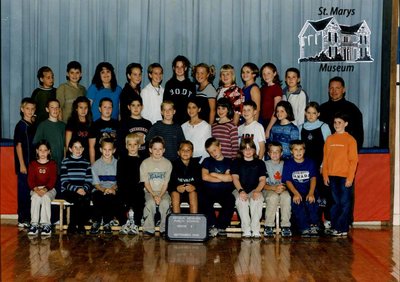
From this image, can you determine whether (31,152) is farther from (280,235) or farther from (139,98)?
(280,235)

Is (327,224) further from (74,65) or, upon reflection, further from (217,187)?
(74,65)

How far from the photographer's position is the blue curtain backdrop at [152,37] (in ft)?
25.2

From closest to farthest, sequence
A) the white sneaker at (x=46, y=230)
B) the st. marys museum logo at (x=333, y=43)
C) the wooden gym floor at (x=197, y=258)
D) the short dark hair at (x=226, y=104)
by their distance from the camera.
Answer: the wooden gym floor at (x=197, y=258)
the white sneaker at (x=46, y=230)
the short dark hair at (x=226, y=104)
the st. marys museum logo at (x=333, y=43)

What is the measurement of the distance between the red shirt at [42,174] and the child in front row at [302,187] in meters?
2.24

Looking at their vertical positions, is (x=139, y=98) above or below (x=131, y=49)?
below

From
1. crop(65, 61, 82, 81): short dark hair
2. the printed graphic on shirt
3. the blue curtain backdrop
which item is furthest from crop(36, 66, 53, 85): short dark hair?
the printed graphic on shirt

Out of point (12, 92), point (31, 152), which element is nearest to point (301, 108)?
point (31, 152)

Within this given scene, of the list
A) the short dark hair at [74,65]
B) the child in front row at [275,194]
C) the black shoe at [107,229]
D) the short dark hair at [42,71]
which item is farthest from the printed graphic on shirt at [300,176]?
the short dark hair at [42,71]

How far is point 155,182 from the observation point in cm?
662

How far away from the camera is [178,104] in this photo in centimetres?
697

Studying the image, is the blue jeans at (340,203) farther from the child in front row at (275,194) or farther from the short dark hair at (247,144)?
the short dark hair at (247,144)

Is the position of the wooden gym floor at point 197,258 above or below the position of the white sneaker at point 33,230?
below

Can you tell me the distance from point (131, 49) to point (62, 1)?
93cm

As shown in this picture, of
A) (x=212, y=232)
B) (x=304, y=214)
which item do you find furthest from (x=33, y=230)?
(x=304, y=214)
